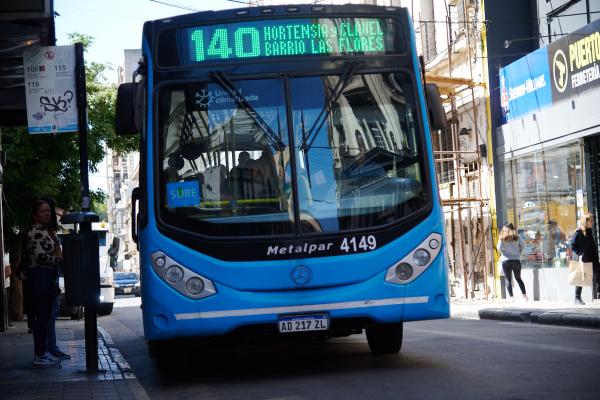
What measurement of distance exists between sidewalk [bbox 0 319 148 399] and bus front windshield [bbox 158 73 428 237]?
63.1 inches

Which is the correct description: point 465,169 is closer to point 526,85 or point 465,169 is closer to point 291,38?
point 526,85

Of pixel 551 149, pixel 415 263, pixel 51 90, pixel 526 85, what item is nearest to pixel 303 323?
pixel 415 263

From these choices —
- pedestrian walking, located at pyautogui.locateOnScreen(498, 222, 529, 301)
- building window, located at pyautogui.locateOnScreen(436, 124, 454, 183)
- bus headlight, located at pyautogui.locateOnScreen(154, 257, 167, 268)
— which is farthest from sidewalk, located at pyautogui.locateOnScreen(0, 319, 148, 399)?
building window, located at pyautogui.locateOnScreen(436, 124, 454, 183)

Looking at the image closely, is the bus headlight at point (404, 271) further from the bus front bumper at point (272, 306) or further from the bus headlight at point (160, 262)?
the bus headlight at point (160, 262)

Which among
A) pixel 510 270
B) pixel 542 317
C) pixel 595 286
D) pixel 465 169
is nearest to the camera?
pixel 542 317

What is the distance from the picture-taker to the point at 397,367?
10312mm

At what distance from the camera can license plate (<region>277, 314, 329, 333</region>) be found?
9.79m

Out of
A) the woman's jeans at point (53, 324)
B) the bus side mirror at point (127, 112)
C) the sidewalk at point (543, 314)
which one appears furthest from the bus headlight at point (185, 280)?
the sidewalk at point (543, 314)

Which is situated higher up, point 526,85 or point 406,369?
point 526,85

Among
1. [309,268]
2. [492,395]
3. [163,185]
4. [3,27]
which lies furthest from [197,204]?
[3,27]

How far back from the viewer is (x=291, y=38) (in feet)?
34.4

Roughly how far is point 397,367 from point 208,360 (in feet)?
10.6

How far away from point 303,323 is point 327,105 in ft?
6.56

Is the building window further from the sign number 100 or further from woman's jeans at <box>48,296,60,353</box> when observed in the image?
the sign number 100
